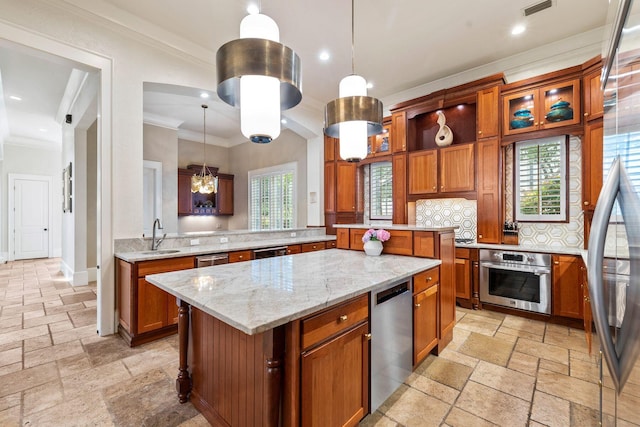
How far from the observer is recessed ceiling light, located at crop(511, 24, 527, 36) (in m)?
3.28

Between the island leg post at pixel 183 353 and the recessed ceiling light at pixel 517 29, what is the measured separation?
449 centimetres

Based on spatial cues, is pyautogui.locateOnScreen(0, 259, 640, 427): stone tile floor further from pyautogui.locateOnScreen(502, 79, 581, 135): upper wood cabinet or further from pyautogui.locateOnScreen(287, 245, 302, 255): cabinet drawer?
pyautogui.locateOnScreen(502, 79, 581, 135): upper wood cabinet

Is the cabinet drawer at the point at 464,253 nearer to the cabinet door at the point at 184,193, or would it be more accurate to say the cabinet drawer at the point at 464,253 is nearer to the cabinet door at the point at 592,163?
the cabinet door at the point at 592,163

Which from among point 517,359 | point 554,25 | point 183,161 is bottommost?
point 517,359

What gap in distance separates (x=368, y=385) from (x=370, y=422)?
288mm

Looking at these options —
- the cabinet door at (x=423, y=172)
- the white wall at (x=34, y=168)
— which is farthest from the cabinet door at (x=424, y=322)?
the white wall at (x=34, y=168)

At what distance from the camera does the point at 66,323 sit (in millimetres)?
3357

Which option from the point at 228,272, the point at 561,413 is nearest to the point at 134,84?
the point at 228,272

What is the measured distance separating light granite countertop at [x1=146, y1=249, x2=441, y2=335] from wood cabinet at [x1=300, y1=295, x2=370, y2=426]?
10cm

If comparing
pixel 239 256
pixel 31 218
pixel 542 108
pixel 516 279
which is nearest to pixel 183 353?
pixel 239 256

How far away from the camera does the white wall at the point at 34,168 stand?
24.7 ft

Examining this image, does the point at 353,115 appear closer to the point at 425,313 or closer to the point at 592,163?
the point at 425,313

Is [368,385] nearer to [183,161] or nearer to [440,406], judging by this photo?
[440,406]

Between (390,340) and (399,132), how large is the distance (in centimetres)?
371
